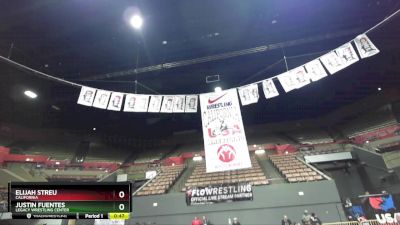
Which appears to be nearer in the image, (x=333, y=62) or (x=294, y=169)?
(x=333, y=62)

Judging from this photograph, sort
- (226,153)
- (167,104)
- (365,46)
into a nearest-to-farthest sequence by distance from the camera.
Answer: (365,46) → (226,153) → (167,104)

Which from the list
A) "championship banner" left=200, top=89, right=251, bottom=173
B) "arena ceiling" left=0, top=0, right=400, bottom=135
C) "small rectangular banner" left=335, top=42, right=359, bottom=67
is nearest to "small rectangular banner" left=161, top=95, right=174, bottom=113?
"championship banner" left=200, top=89, right=251, bottom=173

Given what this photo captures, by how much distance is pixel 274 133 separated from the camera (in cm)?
2492

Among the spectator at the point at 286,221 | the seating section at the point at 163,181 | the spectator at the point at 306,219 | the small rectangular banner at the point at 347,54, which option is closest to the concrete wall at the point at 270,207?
the spectator at the point at 306,219

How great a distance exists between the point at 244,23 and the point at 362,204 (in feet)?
30.8

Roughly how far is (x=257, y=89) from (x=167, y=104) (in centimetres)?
323

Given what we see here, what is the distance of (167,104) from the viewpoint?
9523 mm

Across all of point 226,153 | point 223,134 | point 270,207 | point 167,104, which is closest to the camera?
point 226,153

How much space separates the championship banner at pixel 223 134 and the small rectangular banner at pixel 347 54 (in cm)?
343

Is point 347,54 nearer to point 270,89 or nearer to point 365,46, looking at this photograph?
point 365,46

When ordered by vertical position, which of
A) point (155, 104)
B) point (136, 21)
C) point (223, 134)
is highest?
point (136, 21)

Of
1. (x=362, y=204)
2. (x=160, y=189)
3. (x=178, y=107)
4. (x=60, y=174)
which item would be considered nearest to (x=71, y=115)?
(x=60, y=174)

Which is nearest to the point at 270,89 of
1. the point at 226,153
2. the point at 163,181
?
the point at 226,153

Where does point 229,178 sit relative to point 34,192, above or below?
above
